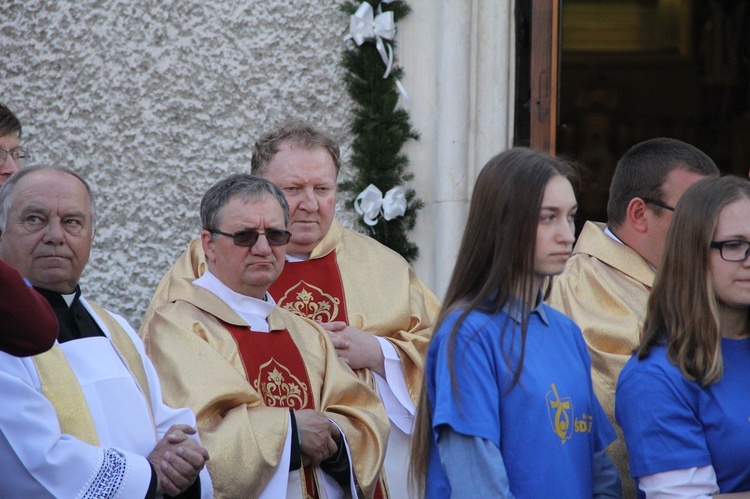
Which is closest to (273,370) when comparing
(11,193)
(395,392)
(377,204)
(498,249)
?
(395,392)

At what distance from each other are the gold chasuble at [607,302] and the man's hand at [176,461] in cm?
139

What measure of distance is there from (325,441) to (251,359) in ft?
1.22

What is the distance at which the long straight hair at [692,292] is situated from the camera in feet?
9.65

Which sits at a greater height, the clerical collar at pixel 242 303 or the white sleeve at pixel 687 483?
the clerical collar at pixel 242 303

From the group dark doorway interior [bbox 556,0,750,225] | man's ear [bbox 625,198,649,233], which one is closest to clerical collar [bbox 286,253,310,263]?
man's ear [bbox 625,198,649,233]

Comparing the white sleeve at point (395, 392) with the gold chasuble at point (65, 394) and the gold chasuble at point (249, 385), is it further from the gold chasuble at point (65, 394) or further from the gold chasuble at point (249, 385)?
the gold chasuble at point (65, 394)

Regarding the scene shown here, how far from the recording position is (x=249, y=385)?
3.56m

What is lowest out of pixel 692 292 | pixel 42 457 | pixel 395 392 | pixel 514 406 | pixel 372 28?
pixel 395 392

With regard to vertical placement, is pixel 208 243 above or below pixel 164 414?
above

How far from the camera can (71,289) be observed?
3.32 meters

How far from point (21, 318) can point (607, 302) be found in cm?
239

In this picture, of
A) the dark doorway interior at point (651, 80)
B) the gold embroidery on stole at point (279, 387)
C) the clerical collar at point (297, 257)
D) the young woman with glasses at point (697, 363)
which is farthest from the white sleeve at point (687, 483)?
the dark doorway interior at point (651, 80)

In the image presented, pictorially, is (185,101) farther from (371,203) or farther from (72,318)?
(72,318)

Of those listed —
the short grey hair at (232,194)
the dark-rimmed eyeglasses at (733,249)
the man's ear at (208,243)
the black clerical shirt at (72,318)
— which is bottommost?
the black clerical shirt at (72,318)
